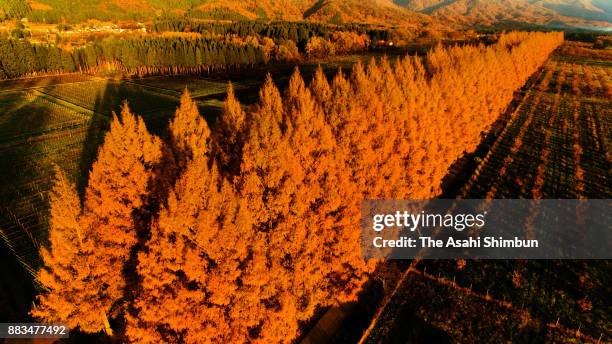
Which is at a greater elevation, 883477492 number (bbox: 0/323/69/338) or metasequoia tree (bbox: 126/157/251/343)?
metasequoia tree (bbox: 126/157/251/343)

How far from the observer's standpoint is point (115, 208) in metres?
23.3

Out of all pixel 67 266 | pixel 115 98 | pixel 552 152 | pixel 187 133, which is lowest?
pixel 552 152

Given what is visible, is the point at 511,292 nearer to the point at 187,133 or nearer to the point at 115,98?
the point at 187,133

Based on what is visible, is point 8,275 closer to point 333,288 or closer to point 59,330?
point 59,330

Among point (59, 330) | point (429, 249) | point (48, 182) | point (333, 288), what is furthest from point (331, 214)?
point (48, 182)

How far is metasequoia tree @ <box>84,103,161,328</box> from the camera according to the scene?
901 inches

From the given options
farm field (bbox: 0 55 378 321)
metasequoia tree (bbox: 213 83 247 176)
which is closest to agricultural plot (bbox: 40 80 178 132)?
farm field (bbox: 0 55 378 321)

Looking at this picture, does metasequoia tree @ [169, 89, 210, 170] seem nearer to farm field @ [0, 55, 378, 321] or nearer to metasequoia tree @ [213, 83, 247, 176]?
metasequoia tree @ [213, 83, 247, 176]

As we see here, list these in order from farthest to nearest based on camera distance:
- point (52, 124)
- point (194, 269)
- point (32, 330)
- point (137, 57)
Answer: point (137, 57) < point (52, 124) < point (32, 330) < point (194, 269)

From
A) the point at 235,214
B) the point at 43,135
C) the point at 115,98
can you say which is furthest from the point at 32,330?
the point at 115,98

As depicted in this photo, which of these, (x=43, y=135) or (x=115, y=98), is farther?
(x=115, y=98)

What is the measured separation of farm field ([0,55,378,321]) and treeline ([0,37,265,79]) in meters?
6.82

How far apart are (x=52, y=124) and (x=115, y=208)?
261 ft

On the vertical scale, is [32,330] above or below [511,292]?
above
